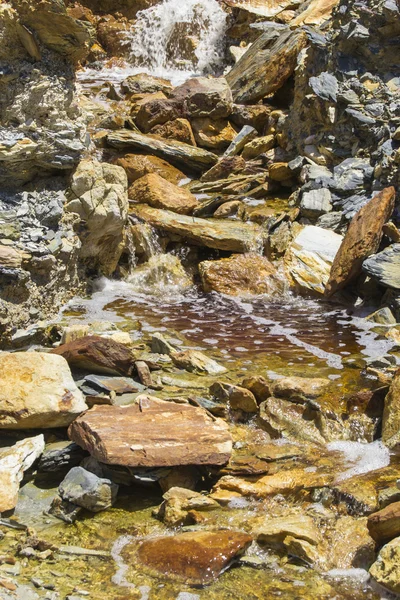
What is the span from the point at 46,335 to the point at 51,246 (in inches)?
52.2

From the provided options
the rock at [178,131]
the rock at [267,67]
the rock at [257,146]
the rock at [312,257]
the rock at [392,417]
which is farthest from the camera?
the rock at [267,67]

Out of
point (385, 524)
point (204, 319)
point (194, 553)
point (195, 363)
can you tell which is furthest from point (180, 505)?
point (204, 319)

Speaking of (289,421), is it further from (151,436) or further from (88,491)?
(88,491)

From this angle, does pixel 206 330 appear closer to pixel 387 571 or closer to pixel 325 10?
pixel 387 571

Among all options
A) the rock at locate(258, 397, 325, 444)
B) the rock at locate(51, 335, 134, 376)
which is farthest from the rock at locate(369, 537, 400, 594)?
the rock at locate(51, 335, 134, 376)

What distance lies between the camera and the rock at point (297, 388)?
17.6 feet

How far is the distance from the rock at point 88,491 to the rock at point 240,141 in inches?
373

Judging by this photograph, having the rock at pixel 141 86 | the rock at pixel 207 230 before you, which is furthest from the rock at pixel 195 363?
the rock at pixel 141 86

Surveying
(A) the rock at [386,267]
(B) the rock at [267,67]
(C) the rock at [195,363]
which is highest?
(B) the rock at [267,67]

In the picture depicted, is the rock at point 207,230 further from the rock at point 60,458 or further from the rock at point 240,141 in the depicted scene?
the rock at point 60,458

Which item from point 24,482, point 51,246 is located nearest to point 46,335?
point 51,246

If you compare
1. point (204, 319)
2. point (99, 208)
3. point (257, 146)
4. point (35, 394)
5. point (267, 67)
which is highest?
point (267, 67)

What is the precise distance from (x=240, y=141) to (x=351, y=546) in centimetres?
1020

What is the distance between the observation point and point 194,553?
342 centimetres
